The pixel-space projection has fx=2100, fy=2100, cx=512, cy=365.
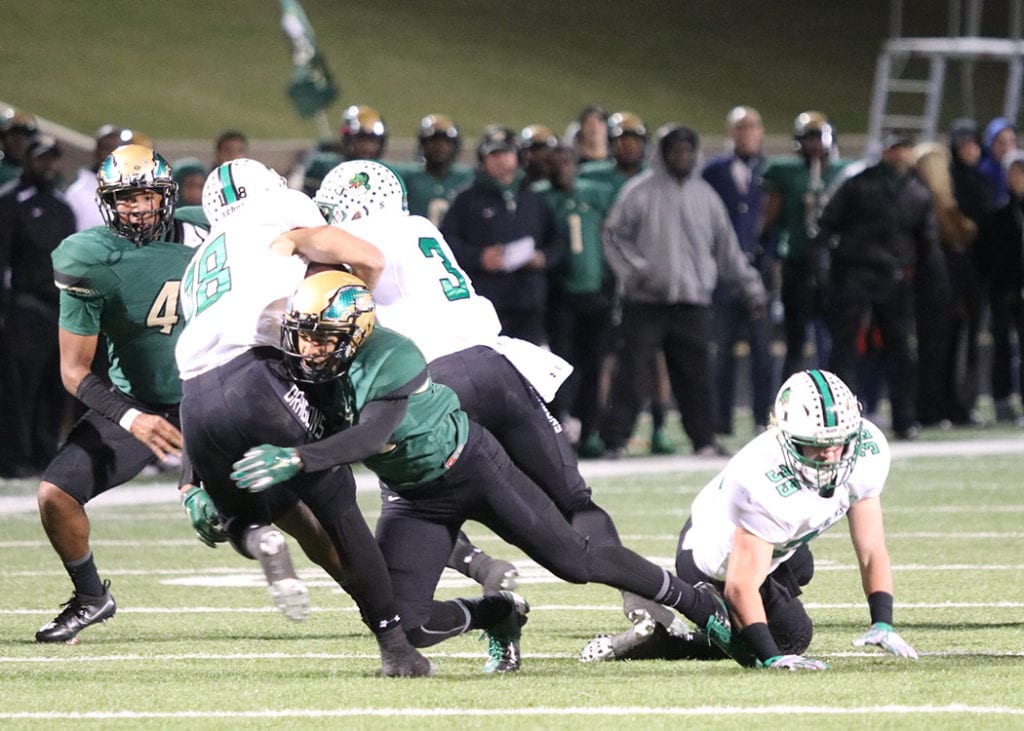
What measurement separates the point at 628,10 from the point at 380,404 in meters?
35.3

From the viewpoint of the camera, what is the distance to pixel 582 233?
13531 mm

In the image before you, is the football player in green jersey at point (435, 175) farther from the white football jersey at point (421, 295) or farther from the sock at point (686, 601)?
the sock at point (686, 601)

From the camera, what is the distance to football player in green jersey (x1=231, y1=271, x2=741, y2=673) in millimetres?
5621

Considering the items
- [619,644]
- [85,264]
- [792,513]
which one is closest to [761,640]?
[792,513]

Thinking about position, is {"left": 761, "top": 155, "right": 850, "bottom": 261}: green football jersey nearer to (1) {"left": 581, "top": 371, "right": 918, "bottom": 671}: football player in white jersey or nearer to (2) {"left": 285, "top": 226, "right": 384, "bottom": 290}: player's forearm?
(1) {"left": 581, "top": 371, "right": 918, "bottom": 671}: football player in white jersey

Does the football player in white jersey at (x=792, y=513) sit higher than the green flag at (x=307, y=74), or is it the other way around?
the green flag at (x=307, y=74)

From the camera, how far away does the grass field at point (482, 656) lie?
525cm

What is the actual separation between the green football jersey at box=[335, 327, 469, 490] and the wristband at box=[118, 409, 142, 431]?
114 cm

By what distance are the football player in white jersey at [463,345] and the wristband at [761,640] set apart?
511mm

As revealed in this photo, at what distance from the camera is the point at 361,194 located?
22.2ft

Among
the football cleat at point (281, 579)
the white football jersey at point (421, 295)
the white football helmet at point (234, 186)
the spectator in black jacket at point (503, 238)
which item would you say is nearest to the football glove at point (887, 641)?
the white football jersey at point (421, 295)

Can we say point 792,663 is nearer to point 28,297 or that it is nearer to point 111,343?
point 111,343

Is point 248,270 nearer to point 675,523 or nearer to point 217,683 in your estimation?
point 217,683

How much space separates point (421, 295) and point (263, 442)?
1.03 meters
